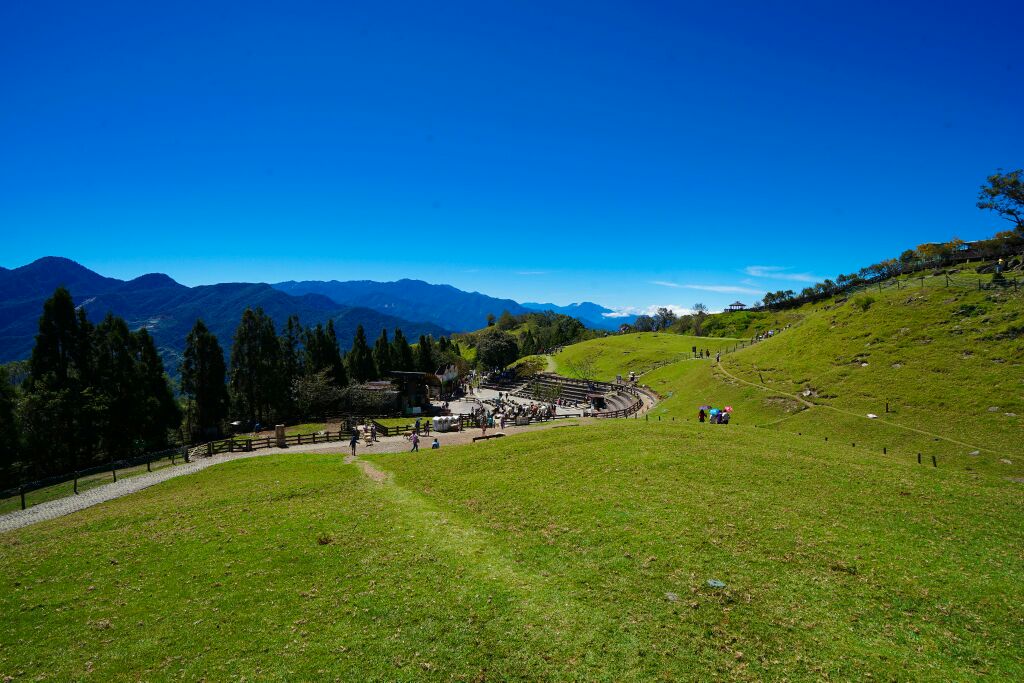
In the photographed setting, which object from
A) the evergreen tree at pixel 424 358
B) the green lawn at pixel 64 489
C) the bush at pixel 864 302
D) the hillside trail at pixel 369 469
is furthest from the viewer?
the evergreen tree at pixel 424 358

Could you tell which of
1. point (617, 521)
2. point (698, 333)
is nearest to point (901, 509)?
point (617, 521)

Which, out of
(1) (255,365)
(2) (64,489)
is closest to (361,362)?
(1) (255,365)

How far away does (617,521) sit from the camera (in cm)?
1802

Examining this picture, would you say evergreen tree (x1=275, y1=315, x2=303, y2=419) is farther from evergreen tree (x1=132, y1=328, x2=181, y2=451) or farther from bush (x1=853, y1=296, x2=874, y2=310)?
bush (x1=853, y1=296, x2=874, y2=310)

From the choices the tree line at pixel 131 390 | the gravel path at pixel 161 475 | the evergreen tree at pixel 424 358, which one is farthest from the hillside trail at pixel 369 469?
the evergreen tree at pixel 424 358

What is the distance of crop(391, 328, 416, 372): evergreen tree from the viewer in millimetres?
98688

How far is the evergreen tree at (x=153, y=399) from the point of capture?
54.4 m

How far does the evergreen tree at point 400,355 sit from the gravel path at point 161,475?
181ft

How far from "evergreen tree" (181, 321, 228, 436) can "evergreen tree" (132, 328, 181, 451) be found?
3096 millimetres

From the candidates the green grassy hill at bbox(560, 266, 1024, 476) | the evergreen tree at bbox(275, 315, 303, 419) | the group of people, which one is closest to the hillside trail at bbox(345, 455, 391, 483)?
the group of people

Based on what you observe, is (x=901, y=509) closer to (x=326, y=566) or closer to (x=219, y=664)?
(x=326, y=566)

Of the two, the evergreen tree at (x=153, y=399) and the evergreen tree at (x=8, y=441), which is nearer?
the evergreen tree at (x=8, y=441)

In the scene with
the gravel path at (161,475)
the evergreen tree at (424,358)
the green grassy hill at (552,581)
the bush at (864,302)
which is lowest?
the gravel path at (161,475)

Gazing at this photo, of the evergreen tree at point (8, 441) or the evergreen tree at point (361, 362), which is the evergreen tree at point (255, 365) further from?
the evergreen tree at point (8, 441)
